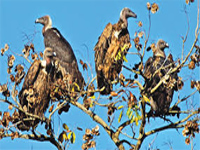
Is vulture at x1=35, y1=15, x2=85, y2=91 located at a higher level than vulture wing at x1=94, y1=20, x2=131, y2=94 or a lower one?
higher

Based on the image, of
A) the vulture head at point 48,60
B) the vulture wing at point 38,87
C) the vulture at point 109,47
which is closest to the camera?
the vulture at point 109,47

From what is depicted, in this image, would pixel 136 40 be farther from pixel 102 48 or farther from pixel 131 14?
pixel 131 14

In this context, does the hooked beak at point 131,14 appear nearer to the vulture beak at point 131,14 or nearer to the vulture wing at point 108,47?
the vulture beak at point 131,14

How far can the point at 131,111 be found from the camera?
24.2 feet

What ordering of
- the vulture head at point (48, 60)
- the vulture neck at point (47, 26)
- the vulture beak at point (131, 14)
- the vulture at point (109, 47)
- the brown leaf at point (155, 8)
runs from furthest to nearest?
the vulture neck at point (47, 26) → the vulture beak at point (131, 14) → the vulture head at point (48, 60) → the vulture at point (109, 47) → the brown leaf at point (155, 8)

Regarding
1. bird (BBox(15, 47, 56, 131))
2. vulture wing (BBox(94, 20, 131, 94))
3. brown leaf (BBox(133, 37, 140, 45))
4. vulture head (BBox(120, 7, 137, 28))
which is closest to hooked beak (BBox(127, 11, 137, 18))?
vulture head (BBox(120, 7, 137, 28))

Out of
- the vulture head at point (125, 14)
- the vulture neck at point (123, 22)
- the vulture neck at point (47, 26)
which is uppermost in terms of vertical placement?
the vulture neck at point (47, 26)

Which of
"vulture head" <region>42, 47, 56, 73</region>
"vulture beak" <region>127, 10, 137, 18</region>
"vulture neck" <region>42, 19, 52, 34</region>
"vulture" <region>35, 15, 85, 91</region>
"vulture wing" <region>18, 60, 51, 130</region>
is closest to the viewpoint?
"vulture wing" <region>18, 60, 51, 130</region>

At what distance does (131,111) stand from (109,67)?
372cm

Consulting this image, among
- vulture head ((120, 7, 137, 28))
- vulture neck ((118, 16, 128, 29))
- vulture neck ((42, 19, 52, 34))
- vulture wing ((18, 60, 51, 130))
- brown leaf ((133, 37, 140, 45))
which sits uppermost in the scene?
vulture neck ((42, 19, 52, 34))

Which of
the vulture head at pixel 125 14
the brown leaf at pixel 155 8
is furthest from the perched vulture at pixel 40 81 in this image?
the brown leaf at pixel 155 8

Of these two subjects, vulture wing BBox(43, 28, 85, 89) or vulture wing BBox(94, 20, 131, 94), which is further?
vulture wing BBox(43, 28, 85, 89)

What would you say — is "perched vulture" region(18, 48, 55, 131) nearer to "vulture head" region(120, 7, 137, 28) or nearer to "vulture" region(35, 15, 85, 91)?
"vulture" region(35, 15, 85, 91)

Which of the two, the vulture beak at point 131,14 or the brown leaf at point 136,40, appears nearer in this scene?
the brown leaf at point 136,40
